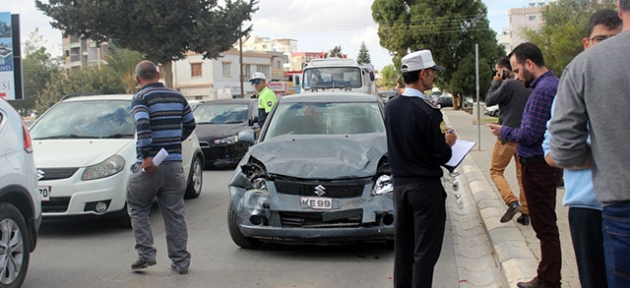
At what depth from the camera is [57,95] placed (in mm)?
63438

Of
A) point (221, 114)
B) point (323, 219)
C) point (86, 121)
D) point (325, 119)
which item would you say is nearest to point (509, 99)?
point (325, 119)

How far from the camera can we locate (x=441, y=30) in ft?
133

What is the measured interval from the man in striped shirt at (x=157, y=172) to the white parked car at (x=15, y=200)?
0.84 metres

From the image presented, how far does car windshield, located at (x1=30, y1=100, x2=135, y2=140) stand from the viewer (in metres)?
8.05

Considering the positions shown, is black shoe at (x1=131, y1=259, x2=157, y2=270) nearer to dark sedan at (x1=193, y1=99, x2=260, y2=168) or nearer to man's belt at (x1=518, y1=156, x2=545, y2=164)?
man's belt at (x1=518, y1=156, x2=545, y2=164)

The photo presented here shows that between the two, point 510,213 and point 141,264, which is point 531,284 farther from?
point 141,264

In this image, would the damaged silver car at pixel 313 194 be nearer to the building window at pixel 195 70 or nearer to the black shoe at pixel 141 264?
the black shoe at pixel 141 264

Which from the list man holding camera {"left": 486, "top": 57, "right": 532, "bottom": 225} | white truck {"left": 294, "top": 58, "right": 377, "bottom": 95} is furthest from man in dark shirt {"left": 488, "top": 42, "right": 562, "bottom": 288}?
white truck {"left": 294, "top": 58, "right": 377, "bottom": 95}

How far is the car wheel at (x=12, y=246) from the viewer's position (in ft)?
16.1

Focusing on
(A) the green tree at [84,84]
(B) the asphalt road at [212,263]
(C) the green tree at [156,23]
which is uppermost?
(C) the green tree at [156,23]

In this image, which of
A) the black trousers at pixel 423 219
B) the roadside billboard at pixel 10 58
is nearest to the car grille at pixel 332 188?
the black trousers at pixel 423 219

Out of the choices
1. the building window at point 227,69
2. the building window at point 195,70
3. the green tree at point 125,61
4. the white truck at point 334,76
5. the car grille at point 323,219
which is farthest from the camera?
the building window at point 227,69

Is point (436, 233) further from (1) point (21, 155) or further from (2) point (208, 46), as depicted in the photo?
(2) point (208, 46)

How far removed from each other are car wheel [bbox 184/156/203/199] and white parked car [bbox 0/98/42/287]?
422 cm
